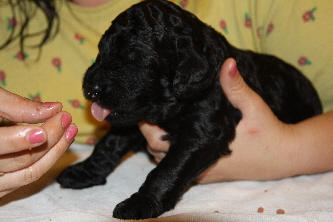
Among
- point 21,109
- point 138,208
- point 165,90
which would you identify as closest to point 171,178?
point 138,208

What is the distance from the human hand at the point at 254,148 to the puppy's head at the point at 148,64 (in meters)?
0.39

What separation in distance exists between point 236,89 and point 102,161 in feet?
3.30

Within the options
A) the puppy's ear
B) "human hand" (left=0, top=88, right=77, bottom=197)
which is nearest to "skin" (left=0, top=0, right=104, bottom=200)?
"human hand" (left=0, top=88, right=77, bottom=197)

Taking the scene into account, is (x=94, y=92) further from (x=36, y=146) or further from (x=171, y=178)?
(x=171, y=178)

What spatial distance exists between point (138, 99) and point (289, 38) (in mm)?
1594

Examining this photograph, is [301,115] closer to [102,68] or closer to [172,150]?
[172,150]

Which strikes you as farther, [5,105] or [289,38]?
[289,38]

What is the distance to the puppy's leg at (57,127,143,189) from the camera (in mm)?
2561

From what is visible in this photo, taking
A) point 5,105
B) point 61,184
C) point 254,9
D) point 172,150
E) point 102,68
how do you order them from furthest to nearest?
1. point 254,9
2. point 61,184
3. point 172,150
4. point 102,68
5. point 5,105

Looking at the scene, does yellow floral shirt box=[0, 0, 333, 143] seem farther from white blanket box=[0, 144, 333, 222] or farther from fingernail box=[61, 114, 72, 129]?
fingernail box=[61, 114, 72, 129]

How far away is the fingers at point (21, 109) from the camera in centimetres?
191

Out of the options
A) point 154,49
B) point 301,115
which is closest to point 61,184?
point 154,49

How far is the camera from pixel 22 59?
319 centimetres

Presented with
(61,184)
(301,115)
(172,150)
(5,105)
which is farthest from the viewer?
(301,115)
